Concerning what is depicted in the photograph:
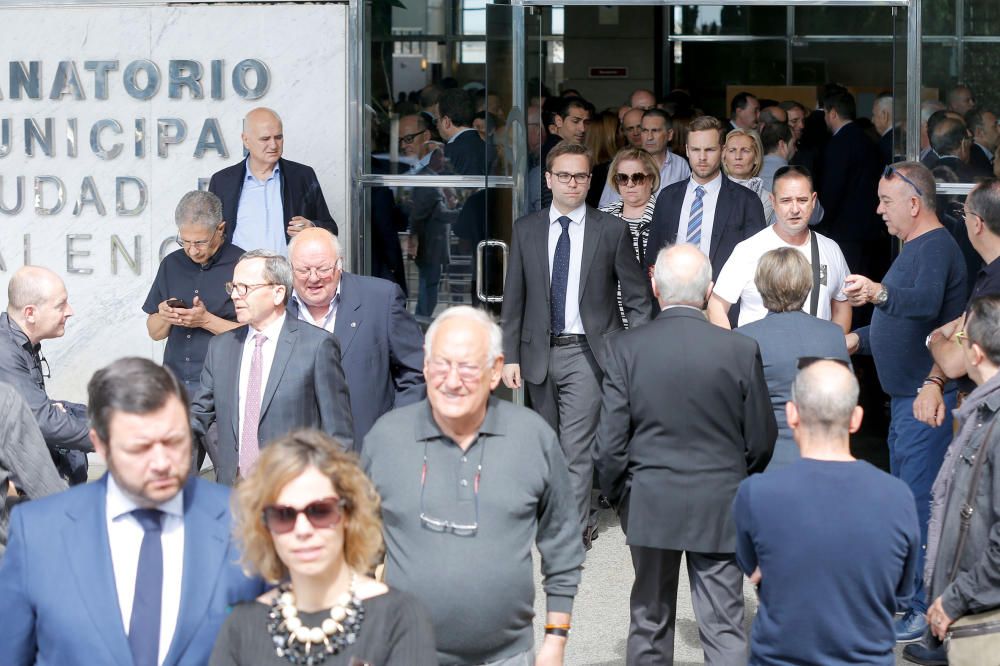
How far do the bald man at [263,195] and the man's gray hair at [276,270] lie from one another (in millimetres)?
2577

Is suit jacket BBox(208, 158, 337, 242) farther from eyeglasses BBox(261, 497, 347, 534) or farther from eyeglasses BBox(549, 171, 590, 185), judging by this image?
eyeglasses BBox(261, 497, 347, 534)

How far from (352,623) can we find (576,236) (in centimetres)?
454

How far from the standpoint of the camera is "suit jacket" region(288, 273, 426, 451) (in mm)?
6086

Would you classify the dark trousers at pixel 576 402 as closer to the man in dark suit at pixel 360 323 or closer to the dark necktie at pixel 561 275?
the dark necktie at pixel 561 275

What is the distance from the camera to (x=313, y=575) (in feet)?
10.1

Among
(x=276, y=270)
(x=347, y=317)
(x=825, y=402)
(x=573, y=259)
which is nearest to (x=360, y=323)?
(x=347, y=317)

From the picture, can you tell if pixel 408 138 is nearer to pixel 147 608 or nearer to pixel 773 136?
pixel 773 136

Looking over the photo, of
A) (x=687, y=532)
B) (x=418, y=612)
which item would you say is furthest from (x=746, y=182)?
(x=418, y=612)

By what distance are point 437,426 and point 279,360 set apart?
1.53m

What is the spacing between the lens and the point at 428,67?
9055mm

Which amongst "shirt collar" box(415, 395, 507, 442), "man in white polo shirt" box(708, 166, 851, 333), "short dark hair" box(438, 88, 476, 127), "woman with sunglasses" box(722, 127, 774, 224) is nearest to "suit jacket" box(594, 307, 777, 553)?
"shirt collar" box(415, 395, 507, 442)

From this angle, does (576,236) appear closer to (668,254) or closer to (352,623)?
(668,254)

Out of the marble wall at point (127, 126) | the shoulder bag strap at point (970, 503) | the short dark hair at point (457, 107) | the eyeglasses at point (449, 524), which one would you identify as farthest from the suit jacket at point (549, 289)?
the eyeglasses at point (449, 524)

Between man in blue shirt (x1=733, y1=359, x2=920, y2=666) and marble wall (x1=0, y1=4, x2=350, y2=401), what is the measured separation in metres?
5.34
